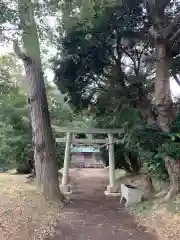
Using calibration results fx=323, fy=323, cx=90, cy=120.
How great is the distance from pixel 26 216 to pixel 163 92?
181 inches

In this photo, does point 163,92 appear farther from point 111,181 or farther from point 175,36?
point 111,181

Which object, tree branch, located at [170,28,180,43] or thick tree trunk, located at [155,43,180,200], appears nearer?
tree branch, located at [170,28,180,43]

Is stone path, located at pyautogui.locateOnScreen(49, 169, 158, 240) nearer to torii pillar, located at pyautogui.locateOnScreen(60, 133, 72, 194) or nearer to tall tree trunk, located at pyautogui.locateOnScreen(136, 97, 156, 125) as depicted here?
torii pillar, located at pyautogui.locateOnScreen(60, 133, 72, 194)

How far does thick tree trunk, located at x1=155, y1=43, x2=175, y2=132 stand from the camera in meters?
8.47

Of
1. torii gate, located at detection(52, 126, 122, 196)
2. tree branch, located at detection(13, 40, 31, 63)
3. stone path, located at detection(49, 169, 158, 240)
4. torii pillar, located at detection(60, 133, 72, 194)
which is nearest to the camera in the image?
stone path, located at detection(49, 169, 158, 240)

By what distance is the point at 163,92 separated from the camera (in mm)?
8484

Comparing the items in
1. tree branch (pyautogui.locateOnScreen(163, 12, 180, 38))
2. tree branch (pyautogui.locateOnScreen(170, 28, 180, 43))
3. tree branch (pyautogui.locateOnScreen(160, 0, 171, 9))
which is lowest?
tree branch (pyautogui.locateOnScreen(170, 28, 180, 43))

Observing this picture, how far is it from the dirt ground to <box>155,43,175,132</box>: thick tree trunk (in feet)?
12.2

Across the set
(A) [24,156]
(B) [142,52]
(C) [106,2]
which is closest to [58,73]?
(B) [142,52]

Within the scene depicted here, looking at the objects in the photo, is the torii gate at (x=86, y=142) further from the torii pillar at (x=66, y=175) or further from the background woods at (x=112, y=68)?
the background woods at (x=112, y=68)

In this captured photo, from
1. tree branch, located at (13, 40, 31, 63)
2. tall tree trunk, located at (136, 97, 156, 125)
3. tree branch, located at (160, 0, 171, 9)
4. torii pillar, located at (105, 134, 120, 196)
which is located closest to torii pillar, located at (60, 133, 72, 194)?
torii pillar, located at (105, 134, 120, 196)

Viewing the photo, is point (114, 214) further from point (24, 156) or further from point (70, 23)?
point (24, 156)

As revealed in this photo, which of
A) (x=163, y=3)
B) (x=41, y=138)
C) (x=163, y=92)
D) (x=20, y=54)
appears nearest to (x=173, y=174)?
(x=163, y=92)

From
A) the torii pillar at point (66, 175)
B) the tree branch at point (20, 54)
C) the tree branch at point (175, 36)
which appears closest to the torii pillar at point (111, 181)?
the torii pillar at point (66, 175)
